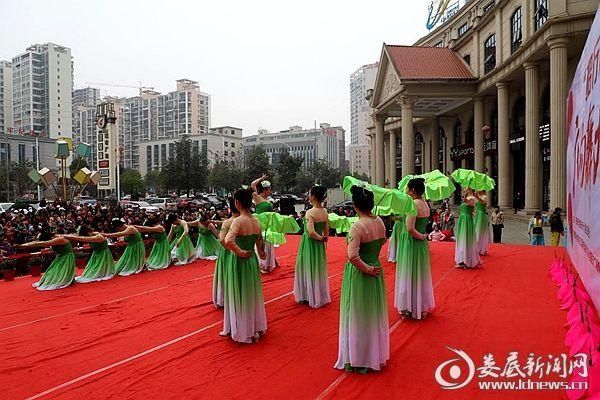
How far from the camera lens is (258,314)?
5.71 metres

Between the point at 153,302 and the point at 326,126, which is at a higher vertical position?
the point at 326,126

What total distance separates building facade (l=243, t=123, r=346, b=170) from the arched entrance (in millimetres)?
75945

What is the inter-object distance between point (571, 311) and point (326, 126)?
109571mm

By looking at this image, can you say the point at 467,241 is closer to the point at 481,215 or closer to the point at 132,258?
the point at 481,215

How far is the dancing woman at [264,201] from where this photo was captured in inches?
366

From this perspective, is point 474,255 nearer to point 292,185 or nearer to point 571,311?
point 571,311

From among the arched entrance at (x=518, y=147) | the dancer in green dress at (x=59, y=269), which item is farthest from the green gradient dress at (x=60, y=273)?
the arched entrance at (x=518, y=147)

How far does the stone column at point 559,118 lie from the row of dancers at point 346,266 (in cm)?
793

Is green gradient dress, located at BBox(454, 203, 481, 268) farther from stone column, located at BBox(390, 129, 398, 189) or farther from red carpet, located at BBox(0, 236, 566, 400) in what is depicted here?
stone column, located at BBox(390, 129, 398, 189)

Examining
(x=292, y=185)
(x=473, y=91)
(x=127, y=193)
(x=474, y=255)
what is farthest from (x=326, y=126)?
(x=474, y=255)

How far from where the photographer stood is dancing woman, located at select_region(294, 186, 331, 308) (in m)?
7.00

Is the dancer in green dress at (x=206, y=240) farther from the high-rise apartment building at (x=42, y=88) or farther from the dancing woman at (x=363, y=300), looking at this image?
the high-rise apartment building at (x=42, y=88)

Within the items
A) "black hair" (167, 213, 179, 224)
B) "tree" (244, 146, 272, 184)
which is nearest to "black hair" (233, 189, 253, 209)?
"black hair" (167, 213, 179, 224)

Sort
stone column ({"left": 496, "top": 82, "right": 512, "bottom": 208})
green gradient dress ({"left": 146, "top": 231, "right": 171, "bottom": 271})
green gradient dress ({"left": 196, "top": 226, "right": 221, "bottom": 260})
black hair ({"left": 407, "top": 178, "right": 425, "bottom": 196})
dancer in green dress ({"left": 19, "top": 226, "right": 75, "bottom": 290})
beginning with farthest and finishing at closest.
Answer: stone column ({"left": 496, "top": 82, "right": 512, "bottom": 208}) < green gradient dress ({"left": 196, "top": 226, "right": 221, "bottom": 260}) < green gradient dress ({"left": 146, "top": 231, "right": 171, "bottom": 271}) < dancer in green dress ({"left": 19, "top": 226, "right": 75, "bottom": 290}) < black hair ({"left": 407, "top": 178, "right": 425, "bottom": 196})
